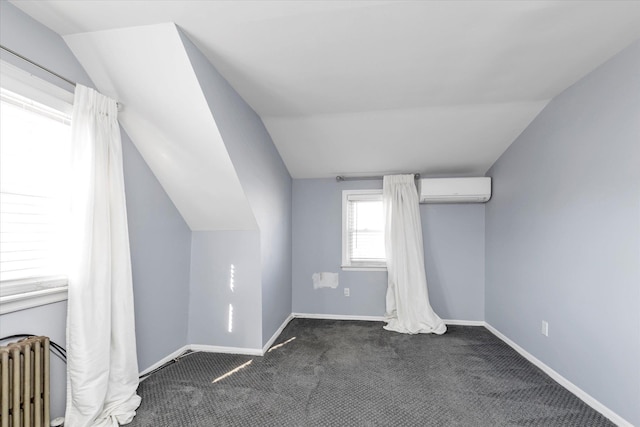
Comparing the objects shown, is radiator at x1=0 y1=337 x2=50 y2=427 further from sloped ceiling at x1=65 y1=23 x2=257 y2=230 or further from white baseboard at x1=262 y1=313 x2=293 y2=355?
white baseboard at x1=262 y1=313 x2=293 y2=355

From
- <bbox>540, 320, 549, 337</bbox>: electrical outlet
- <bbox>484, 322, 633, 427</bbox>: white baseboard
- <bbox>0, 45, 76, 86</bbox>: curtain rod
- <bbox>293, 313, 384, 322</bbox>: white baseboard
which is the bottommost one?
<bbox>293, 313, 384, 322</bbox>: white baseboard

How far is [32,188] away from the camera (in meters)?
1.70

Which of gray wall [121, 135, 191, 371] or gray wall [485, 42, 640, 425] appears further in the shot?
gray wall [121, 135, 191, 371]

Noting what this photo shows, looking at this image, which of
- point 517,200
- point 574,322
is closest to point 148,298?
point 574,322

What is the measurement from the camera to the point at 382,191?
4.04m

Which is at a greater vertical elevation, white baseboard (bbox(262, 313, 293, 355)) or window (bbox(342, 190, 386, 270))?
window (bbox(342, 190, 386, 270))

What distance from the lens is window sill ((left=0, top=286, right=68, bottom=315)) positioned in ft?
5.00

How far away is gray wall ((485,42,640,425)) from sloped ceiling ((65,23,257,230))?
2.70 meters

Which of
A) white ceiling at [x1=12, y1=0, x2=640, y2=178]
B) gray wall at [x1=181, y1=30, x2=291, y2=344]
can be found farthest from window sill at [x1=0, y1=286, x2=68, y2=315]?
white ceiling at [x1=12, y1=0, x2=640, y2=178]

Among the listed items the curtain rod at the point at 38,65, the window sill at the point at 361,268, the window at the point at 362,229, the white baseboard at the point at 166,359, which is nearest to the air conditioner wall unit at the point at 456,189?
the window at the point at 362,229

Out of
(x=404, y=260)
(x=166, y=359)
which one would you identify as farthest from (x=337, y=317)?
(x=166, y=359)

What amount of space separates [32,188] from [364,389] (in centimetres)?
258

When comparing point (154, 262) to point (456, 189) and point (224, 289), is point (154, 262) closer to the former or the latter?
point (224, 289)

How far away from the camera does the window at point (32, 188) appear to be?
1.57m
